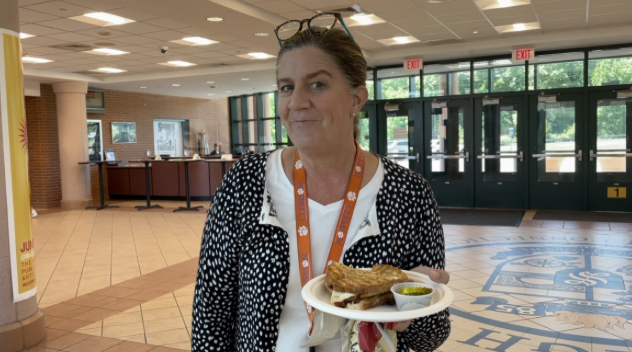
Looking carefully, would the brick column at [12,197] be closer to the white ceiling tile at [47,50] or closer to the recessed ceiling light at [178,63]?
the white ceiling tile at [47,50]

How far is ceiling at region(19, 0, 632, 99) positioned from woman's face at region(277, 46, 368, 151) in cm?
553

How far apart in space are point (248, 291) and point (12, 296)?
3.33 metres

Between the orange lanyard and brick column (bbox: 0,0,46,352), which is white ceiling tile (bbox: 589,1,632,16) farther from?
the orange lanyard

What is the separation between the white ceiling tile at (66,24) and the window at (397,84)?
6.44m

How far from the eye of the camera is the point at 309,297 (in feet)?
3.34

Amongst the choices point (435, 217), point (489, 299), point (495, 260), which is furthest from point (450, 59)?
point (435, 217)

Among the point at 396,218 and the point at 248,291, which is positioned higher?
the point at 396,218

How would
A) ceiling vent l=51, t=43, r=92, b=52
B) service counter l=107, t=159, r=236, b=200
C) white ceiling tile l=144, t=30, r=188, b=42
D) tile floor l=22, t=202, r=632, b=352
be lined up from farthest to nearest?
service counter l=107, t=159, r=236, b=200
ceiling vent l=51, t=43, r=92, b=52
white ceiling tile l=144, t=30, r=188, b=42
tile floor l=22, t=202, r=632, b=352

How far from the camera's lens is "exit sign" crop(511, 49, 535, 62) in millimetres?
10102

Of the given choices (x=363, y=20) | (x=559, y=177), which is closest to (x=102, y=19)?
(x=363, y=20)

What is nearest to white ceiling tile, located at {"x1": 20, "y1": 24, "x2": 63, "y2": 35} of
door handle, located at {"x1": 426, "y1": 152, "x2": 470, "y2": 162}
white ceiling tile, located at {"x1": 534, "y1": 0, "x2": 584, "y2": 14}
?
white ceiling tile, located at {"x1": 534, "y1": 0, "x2": 584, "y2": 14}

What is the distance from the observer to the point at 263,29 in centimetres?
814

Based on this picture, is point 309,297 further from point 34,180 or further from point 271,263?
point 34,180

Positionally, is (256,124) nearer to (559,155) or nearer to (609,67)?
(559,155)
